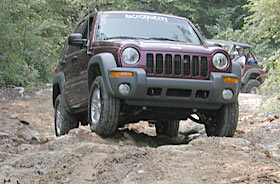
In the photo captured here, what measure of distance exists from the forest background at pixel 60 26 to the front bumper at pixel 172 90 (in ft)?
13.8

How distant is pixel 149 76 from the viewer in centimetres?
617

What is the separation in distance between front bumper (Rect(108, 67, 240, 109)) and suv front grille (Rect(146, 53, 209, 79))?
0.11 meters

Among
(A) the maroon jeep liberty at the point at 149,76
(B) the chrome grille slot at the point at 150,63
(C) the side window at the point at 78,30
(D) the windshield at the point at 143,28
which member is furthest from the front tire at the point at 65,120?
(B) the chrome grille slot at the point at 150,63

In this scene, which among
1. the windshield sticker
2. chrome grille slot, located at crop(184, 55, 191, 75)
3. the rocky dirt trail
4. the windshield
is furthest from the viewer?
the windshield sticker

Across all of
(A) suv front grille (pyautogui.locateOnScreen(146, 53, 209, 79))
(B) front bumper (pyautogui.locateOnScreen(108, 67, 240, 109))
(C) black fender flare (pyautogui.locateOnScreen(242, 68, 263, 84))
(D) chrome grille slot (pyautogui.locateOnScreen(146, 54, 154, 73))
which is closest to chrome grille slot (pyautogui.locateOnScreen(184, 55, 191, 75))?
(A) suv front grille (pyautogui.locateOnScreen(146, 53, 209, 79))

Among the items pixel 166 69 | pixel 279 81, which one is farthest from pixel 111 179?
pixel 279 81

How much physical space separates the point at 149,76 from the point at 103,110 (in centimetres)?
66

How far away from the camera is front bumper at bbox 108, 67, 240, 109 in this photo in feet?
19.9

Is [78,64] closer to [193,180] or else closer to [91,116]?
[91,116]

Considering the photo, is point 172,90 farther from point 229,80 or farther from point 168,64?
point 229,80

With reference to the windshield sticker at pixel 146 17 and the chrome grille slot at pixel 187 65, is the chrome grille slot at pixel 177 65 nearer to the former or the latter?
the chrome grille slot at pixel 187 65

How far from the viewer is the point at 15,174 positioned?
4.54 meters

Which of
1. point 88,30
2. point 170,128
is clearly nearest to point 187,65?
point 88,30

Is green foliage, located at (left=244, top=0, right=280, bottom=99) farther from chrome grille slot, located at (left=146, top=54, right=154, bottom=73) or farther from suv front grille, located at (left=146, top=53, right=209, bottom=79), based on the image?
chrome grille slot, located at (left=146, top=54, right=154, bottom=73)
